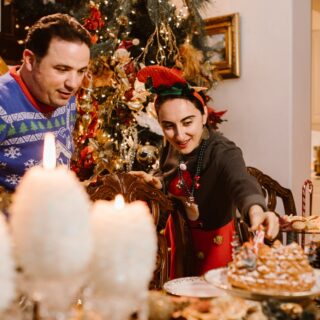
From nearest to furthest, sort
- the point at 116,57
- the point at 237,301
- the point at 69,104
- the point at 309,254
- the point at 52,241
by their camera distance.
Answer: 1. the point at 52,241
2. the point at 237,301
3. the point at 309,254
4. the point at 69,104
5. the point at 116,57

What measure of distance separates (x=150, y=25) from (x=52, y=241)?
2.48 m

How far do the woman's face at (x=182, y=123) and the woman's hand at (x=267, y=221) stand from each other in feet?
1.77

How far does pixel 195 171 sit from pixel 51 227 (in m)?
1.32

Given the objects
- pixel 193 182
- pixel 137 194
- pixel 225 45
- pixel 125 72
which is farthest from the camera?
pixel 225 45

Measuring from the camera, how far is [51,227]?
0.53 meters

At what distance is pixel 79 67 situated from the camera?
184 cm

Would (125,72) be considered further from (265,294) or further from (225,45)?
(265,294)

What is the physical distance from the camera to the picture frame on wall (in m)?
3.11

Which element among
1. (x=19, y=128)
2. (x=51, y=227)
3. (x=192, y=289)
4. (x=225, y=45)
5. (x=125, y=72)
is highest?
(x=225, y=45)

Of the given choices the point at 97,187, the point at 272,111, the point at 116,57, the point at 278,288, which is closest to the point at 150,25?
the point at 116,57

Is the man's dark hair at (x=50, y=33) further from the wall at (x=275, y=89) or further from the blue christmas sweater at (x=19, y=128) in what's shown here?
the wall at (x=275, y=89)

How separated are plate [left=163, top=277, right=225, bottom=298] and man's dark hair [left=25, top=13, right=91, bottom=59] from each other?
40.1 inches

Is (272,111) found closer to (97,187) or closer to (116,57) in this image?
(116,57)

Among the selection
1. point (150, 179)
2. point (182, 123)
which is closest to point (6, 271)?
point (150, 179)
